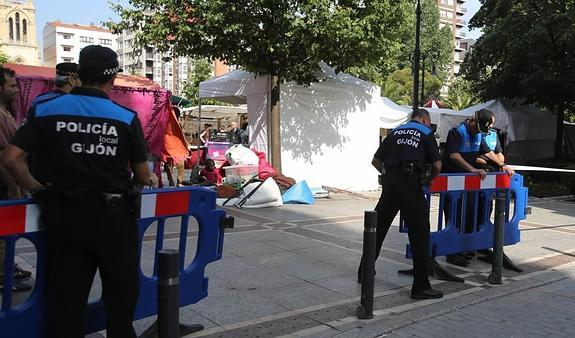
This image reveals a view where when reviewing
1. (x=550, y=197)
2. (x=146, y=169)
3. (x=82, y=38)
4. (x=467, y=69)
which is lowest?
(x=550, y=197)

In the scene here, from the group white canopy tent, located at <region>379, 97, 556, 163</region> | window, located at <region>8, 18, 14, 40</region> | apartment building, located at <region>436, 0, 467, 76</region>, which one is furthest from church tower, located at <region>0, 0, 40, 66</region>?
white canopy tent, located at <region>379, 97, 556, 163</region>

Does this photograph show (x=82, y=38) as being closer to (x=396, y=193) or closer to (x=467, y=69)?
(x=467, y=69)

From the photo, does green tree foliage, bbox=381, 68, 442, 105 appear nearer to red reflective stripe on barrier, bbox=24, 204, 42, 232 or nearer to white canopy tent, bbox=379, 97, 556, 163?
white canopy tent, bbox=379, 97, 556, 163

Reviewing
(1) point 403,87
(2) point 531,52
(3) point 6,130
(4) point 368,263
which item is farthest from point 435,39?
(3) point 6,130

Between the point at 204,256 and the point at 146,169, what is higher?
the point at 146,169

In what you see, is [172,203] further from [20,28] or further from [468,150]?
[20,28]

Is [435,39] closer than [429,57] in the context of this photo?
No

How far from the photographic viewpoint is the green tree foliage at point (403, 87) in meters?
43.4

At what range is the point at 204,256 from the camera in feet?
13.0

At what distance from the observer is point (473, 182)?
6.12 metres

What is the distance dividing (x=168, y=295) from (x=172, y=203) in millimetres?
1041

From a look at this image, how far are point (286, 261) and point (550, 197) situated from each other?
1070 centimetres

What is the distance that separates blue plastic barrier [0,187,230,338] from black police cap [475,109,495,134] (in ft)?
11.8

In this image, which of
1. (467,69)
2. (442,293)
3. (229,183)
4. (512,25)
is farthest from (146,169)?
(467,69)
